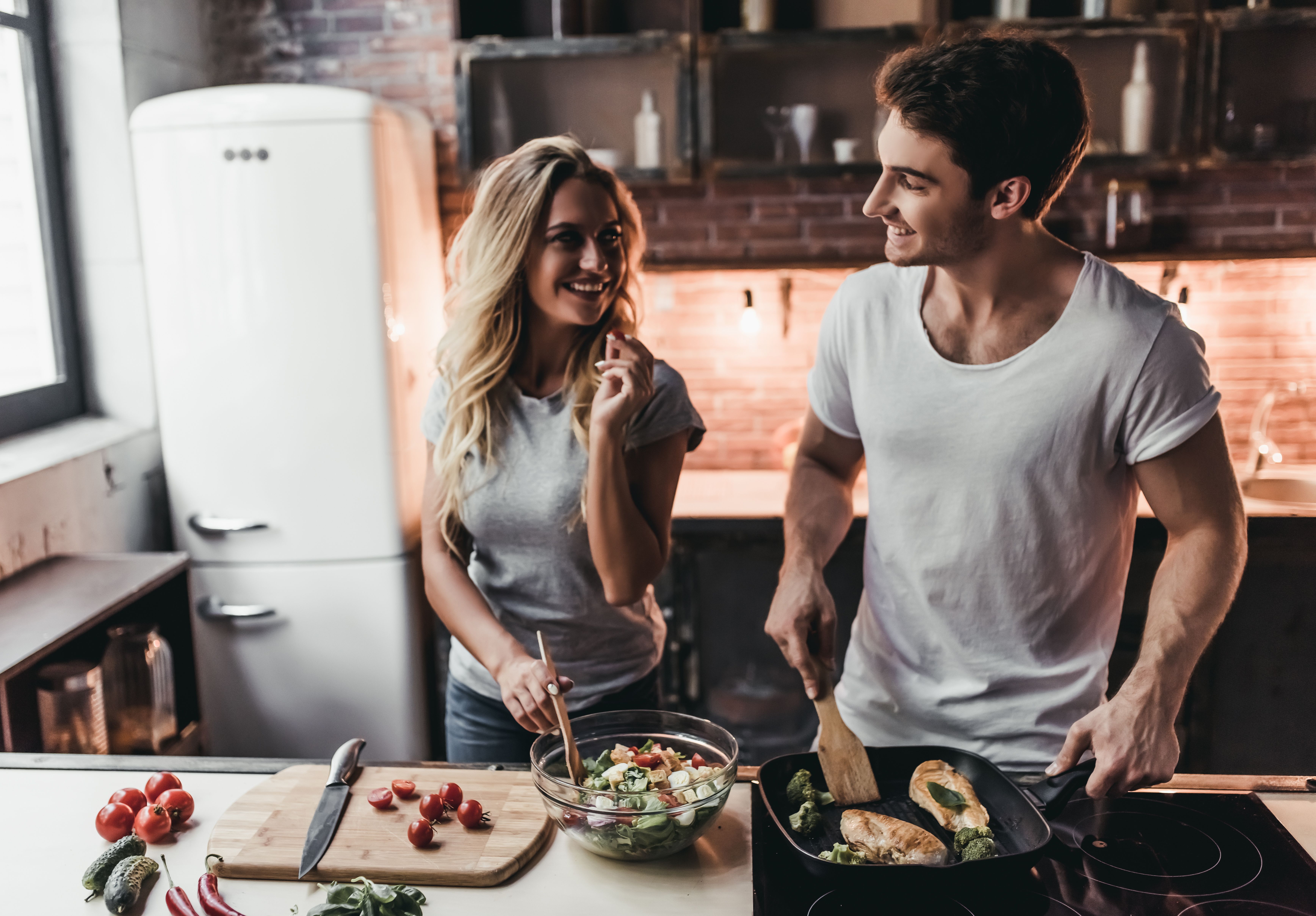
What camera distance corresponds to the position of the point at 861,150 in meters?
2.97

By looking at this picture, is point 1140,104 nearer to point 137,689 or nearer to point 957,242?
point 957,242

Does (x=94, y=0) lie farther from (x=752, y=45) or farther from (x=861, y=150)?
(x=861, y=150)

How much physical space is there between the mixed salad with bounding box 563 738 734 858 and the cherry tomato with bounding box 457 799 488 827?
117 mm

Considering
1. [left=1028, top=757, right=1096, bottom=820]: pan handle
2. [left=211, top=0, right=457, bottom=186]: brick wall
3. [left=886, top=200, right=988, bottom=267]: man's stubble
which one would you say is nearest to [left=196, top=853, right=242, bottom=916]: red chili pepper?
[left=1028, top=757, right=1096, bottom=820]: pan handle

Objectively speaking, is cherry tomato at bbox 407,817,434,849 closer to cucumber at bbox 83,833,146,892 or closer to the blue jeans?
cucumber at bbox 83,833,146,892

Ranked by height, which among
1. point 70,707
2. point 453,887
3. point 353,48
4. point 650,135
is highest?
point 353,48

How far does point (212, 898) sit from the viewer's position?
107 centimetres

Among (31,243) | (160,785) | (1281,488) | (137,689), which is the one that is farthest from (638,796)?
(1281,488)

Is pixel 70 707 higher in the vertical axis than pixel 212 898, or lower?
lower

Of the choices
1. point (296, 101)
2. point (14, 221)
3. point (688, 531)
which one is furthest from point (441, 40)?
point (688, 531)

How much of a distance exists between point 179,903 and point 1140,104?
2.95 meters

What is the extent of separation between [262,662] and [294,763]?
1.68 meters

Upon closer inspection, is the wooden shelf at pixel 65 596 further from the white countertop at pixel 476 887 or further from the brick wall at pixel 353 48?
the brick wall at pixel 353 48

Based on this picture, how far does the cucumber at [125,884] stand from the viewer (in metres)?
1.06
